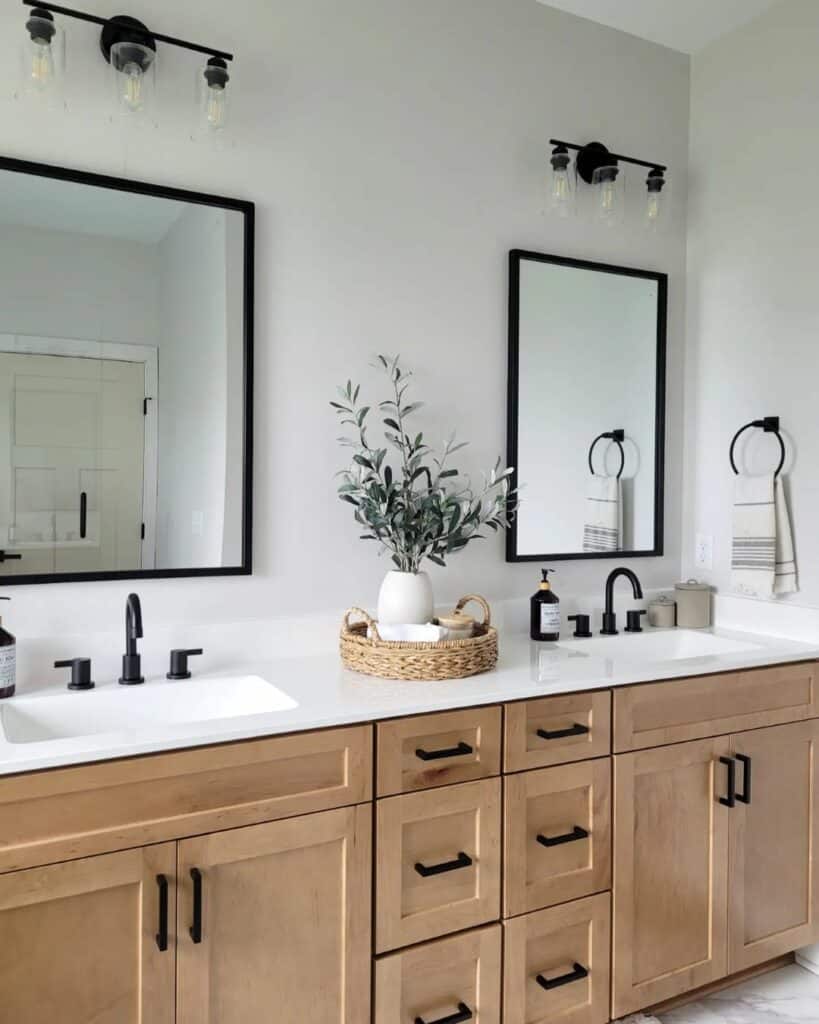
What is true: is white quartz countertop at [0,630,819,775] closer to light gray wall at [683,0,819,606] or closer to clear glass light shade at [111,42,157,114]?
light gray wall at [683,0,819,606]

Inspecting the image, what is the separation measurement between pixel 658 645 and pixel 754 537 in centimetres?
43

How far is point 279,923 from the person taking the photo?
150cm

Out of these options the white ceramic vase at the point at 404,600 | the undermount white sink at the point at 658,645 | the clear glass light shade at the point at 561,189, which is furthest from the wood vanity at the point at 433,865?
the clear glass light shade at the point at 561,189

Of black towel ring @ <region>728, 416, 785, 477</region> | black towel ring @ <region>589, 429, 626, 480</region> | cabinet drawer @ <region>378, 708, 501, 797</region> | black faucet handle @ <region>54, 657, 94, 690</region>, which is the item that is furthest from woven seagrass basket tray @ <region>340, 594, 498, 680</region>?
black towel ring @ <region>728, 416, 785, 477</region>

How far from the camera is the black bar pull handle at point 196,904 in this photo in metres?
1.40

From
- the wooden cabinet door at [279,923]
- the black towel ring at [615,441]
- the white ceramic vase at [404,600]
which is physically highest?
the black towel ring at [615,441]

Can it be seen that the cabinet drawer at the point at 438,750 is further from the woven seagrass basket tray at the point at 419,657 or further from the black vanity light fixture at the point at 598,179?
the black vanity light fixture at the point at 598,179

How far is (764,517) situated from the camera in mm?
2373

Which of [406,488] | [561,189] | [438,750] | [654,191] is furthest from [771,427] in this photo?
[438,750]

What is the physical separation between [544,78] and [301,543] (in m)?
1.57

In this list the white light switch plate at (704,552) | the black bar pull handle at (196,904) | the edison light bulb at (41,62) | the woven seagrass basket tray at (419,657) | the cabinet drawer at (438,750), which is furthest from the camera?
the white light switch plate at (704,552)

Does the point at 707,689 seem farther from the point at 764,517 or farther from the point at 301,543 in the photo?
the point at 301,543

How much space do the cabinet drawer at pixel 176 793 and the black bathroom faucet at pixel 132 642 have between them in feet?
1.46

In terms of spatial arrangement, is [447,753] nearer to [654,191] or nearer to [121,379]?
[121,379]
